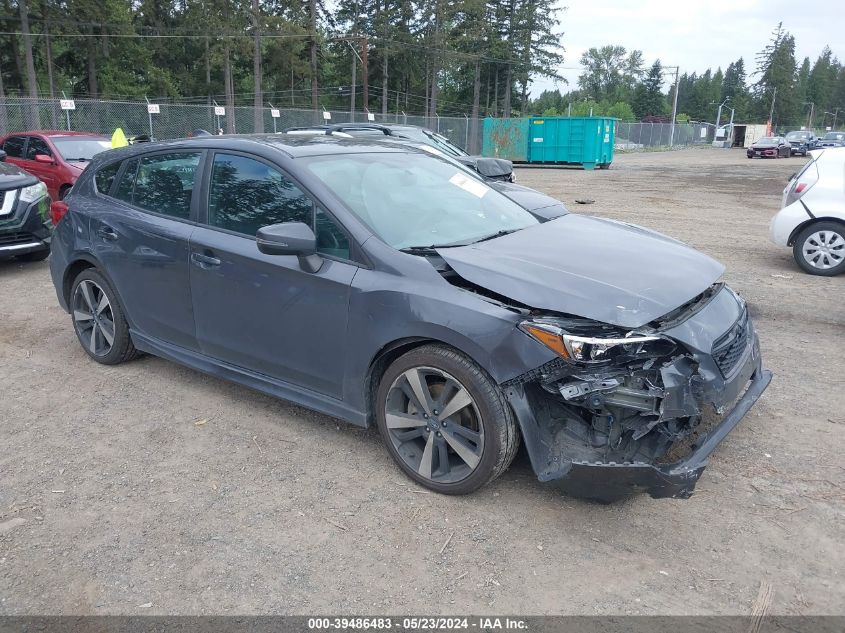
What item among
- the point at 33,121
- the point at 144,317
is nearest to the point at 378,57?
the point at 33,121

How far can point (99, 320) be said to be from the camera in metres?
5.04

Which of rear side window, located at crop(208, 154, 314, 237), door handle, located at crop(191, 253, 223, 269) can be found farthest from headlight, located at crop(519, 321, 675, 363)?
door handle, located at crop(191, 253, 223, 269)

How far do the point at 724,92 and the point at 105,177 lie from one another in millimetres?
158625

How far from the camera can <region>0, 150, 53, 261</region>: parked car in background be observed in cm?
818

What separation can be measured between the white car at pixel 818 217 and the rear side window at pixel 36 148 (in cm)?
1173

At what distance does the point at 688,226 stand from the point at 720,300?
375 inches

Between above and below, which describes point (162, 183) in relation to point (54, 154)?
above

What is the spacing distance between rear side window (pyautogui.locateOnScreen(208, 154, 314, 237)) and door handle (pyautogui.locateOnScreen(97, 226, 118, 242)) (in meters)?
0.99

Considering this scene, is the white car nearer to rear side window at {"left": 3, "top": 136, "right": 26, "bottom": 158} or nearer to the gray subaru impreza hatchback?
the gray subaru impreza hatchback

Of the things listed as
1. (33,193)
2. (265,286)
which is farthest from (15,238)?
→ (265,286)

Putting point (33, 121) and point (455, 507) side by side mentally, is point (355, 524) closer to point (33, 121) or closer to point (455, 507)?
point (455, 507)

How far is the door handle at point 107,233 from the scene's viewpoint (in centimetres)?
470

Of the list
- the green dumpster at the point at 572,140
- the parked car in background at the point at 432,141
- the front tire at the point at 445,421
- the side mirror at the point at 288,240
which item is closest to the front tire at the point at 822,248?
the parked car in background at the point at 432,141

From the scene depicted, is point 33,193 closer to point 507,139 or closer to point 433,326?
point 433,326
